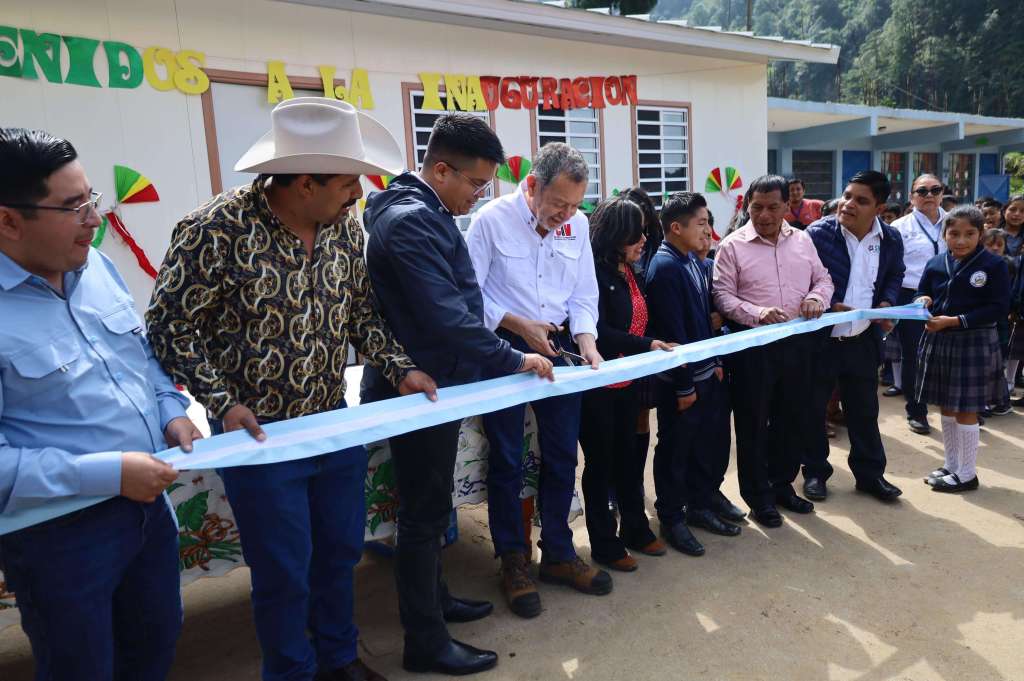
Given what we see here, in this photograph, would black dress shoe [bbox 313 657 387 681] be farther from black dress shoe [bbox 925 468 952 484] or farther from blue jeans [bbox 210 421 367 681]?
black dress shoe [bbox 925 468 952 484]

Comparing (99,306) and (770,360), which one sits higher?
(99,306)

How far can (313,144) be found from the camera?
1.96m

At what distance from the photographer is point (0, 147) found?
1.49 metres

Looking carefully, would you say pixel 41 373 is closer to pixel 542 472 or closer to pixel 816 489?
pixel 542 472

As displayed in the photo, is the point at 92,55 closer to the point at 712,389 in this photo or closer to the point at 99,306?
the point at 99,306

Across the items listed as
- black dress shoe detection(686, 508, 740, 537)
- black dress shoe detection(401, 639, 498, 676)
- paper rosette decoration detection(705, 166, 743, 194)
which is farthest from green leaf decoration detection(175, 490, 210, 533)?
paper rosette decoration detection(705, 166, 743, 194)

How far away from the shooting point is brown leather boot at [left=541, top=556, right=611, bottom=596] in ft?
10.1

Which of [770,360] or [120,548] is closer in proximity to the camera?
[120,548]

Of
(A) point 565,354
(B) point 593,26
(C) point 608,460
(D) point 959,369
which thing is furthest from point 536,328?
(B) point 593,26

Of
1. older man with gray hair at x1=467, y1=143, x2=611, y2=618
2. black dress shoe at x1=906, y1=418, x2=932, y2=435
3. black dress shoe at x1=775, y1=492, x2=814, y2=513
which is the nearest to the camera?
older man with gray hair at x1=467, y1=143, x2=611, y2=618

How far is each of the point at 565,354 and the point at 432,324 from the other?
0.87 metres

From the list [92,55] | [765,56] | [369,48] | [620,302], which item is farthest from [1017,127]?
[92,55]

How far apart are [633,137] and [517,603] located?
6318 millimetres

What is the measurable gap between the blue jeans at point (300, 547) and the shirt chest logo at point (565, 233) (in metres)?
1.30
